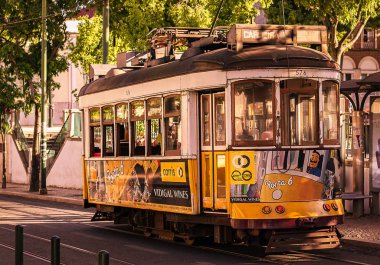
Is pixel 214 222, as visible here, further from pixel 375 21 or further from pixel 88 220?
pixel 375 21

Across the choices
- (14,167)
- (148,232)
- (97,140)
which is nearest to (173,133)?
(148,232)

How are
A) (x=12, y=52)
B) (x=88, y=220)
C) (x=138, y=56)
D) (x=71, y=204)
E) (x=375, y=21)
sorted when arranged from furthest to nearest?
(x=375, y=21) < (x=12, y=52) < (x=71, y=204) < (x=88, y=220) < (x=138, y=56)

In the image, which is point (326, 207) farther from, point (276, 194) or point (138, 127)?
point (138, 127)

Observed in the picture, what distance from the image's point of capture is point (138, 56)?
2106 centimetres

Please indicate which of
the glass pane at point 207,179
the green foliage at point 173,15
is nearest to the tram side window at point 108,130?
the glass pane at point 207,179

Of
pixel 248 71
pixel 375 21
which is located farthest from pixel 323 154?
pixel 375 21

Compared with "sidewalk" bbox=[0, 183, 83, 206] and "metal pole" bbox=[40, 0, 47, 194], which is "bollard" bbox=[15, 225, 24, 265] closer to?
"sidewalk" bbox=[0, 183, 83, 206]

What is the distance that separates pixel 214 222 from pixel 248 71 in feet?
8.25

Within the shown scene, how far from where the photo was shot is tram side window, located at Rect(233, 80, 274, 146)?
613 inches

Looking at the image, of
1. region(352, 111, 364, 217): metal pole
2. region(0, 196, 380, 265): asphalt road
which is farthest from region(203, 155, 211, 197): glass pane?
region(352, 111, 364, 217): metal pole

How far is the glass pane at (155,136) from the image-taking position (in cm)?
1777

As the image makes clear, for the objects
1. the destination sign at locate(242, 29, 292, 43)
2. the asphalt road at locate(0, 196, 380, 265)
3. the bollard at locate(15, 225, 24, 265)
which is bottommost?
the asphalt road at locate(0, 196, 380, 265)

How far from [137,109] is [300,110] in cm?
396

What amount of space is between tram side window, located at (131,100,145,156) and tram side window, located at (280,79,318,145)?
141 inches
